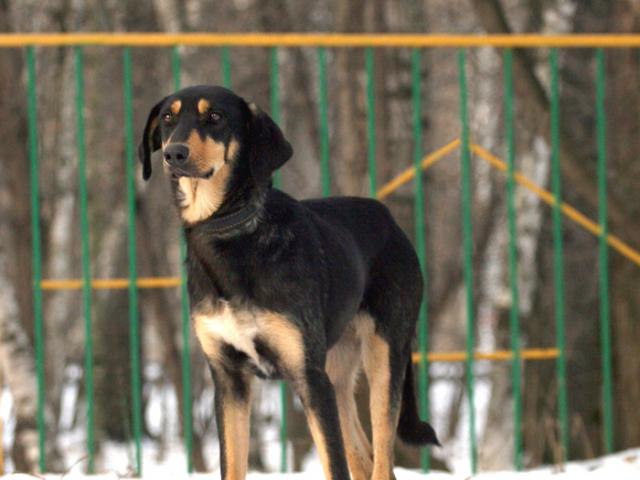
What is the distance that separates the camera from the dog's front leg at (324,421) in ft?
13.7

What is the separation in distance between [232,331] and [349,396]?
0.80 meters

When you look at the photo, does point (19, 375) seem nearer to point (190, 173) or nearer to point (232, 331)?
point (232, 331)

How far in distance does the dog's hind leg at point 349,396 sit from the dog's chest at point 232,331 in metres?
0.63

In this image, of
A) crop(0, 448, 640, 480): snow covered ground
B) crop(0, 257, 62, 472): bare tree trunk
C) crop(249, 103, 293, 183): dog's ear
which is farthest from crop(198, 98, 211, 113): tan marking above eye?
crop(0, 257, 62, 472): bare tree trunk

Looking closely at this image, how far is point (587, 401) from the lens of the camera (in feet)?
42.1

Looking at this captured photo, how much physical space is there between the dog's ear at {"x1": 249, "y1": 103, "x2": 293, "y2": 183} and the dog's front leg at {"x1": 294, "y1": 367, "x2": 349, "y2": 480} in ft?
1.95

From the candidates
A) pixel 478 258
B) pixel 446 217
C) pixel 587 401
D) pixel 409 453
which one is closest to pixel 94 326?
pixel 409 453

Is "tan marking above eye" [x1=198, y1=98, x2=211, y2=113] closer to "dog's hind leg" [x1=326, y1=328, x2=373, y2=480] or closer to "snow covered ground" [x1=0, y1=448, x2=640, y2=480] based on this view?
"dog's hind leg" [x1=326, y1=328, x2=373, y2=480]

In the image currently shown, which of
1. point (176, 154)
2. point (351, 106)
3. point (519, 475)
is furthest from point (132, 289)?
point (351, 106)

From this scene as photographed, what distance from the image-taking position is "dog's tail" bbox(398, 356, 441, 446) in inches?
196

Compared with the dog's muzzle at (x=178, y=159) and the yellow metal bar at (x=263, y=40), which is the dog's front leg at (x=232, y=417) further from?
the yellow metal bar at (x=263, y=40)

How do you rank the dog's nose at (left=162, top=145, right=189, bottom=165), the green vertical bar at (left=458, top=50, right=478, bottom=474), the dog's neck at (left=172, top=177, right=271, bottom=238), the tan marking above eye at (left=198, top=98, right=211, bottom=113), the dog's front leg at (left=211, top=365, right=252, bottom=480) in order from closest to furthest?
the dog's nose at (left=162, top=145, right=189, bottom=165)
the tan marking above eye at (left=198, top=98, right=211, bottom=113)
the dog's neck at (left=172, top=177, right=271, bottom=238)
the dog's front leg at (left=211, top=365, right=252, bottom=480)
the green vertical bar at (left=458, top=50, right=478, bottom=474)

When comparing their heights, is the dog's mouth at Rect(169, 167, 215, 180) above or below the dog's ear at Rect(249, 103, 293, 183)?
below

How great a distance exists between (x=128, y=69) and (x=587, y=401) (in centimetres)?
748
